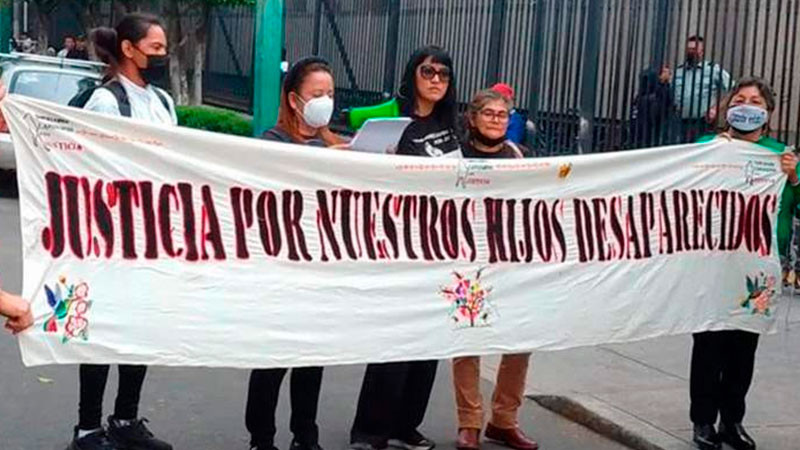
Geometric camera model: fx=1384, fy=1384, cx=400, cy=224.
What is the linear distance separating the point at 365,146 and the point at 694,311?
5.57 ft

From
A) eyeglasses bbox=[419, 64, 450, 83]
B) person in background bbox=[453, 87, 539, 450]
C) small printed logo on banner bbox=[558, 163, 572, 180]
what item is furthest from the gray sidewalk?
eyeglasses bbox=[419, 64, 450, 83]

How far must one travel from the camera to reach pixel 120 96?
19.2 ft

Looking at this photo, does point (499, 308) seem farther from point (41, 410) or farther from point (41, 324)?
point (41, 410)

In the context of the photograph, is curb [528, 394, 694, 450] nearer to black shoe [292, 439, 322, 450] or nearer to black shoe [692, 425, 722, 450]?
black shoe [692, 425, 722, 450]

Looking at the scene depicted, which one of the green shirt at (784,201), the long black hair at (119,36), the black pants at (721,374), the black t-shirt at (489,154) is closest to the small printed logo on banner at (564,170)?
the black t-shirt at (489,154)

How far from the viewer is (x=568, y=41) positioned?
14.0m

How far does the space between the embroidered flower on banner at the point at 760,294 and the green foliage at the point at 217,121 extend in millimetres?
14622

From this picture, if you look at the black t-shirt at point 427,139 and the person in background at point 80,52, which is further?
the person in background at point 80,52

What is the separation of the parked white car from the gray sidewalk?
8.86 meters

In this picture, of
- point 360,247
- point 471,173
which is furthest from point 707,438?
point 360,247

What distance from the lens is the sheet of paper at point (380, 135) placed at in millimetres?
6137

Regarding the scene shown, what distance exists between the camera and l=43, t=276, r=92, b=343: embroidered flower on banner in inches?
201

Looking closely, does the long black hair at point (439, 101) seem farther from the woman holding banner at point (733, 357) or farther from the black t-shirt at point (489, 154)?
the woman holding banner at point (733, 357)

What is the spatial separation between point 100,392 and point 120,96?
1254 millimetres
